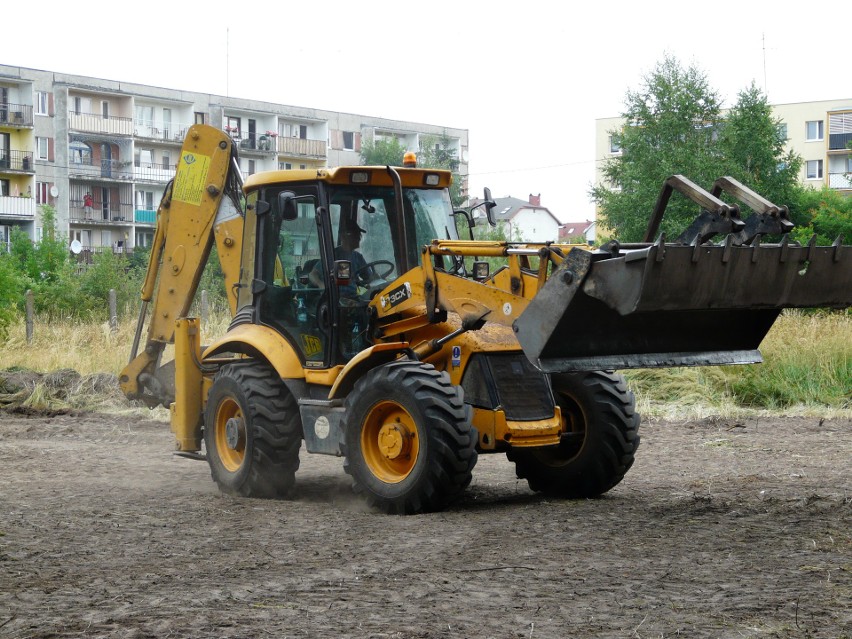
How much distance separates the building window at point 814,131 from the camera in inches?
3177

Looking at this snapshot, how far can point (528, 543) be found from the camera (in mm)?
7418

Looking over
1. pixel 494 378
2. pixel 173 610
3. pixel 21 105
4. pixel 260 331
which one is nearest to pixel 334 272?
pixel 260 331

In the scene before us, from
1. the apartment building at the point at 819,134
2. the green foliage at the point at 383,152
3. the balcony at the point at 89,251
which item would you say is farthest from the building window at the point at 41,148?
the apartment building at the point at 819,134

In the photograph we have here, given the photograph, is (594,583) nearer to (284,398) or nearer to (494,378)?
(494,378)

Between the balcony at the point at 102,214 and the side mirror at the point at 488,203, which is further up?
the balcony at the point at 102,214

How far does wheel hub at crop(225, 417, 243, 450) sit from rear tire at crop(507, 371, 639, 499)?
239cm

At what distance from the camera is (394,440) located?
8.69 metres

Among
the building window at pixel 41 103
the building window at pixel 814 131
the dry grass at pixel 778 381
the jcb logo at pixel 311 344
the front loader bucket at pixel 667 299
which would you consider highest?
the building window at pixel 814 131

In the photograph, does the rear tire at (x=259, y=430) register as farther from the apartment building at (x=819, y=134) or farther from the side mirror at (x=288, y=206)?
the apartment building at (x=819, y=134)

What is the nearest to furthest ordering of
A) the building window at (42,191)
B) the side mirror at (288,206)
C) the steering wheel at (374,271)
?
the side mirror at (288,206)
the steering wheel at (374,271)
the building window at (42,191)

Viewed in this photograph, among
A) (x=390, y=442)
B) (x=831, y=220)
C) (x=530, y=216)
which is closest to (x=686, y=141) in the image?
(x=831, y=220)

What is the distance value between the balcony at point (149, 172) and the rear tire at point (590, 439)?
2303 inches

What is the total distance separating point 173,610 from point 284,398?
4.19m

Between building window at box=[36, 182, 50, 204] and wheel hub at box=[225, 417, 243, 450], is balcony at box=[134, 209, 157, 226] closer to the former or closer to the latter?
building window at box=[36, 182, 50, 204]
